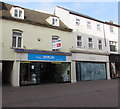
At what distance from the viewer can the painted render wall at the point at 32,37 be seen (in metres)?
13.0

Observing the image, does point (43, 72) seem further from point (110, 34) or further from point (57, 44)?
point (110, 34)

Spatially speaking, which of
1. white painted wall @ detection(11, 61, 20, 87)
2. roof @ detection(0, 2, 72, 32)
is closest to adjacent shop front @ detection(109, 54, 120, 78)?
roof @ detection(0, 2, 72, 32)

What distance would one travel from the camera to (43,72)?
55.1 feet

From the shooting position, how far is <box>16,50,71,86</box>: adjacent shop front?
13.5 metres

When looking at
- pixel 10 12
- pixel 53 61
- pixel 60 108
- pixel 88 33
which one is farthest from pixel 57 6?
pixel 60 108

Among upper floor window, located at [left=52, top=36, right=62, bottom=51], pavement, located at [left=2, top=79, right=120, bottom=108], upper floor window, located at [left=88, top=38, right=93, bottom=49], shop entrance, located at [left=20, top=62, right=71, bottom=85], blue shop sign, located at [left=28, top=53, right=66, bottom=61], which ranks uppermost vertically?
upper floor window, located at [left=88, top=38, right=93, bottom=49]

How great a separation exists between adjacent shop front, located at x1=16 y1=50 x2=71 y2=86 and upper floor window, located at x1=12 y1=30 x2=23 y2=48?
3.46 feet

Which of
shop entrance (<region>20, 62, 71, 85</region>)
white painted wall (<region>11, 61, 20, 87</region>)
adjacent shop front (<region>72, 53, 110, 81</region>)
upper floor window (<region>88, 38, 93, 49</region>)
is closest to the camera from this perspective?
white painted wall (<region>11, 61, 20, 87</region>)

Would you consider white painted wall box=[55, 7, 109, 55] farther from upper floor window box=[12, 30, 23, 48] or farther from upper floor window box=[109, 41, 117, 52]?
upper floor window box=[12, 30, 23, 48]

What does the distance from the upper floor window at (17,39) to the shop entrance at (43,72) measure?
1.98 meters

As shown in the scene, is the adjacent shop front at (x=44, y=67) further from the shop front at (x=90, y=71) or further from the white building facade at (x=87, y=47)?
the shop front at (x=90, y=71)

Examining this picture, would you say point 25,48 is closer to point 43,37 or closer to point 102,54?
point 43,37

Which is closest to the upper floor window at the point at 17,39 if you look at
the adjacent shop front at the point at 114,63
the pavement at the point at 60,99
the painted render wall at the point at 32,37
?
the painted render wall at the point at 32,37

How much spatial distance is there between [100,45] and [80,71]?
18.2 feet
